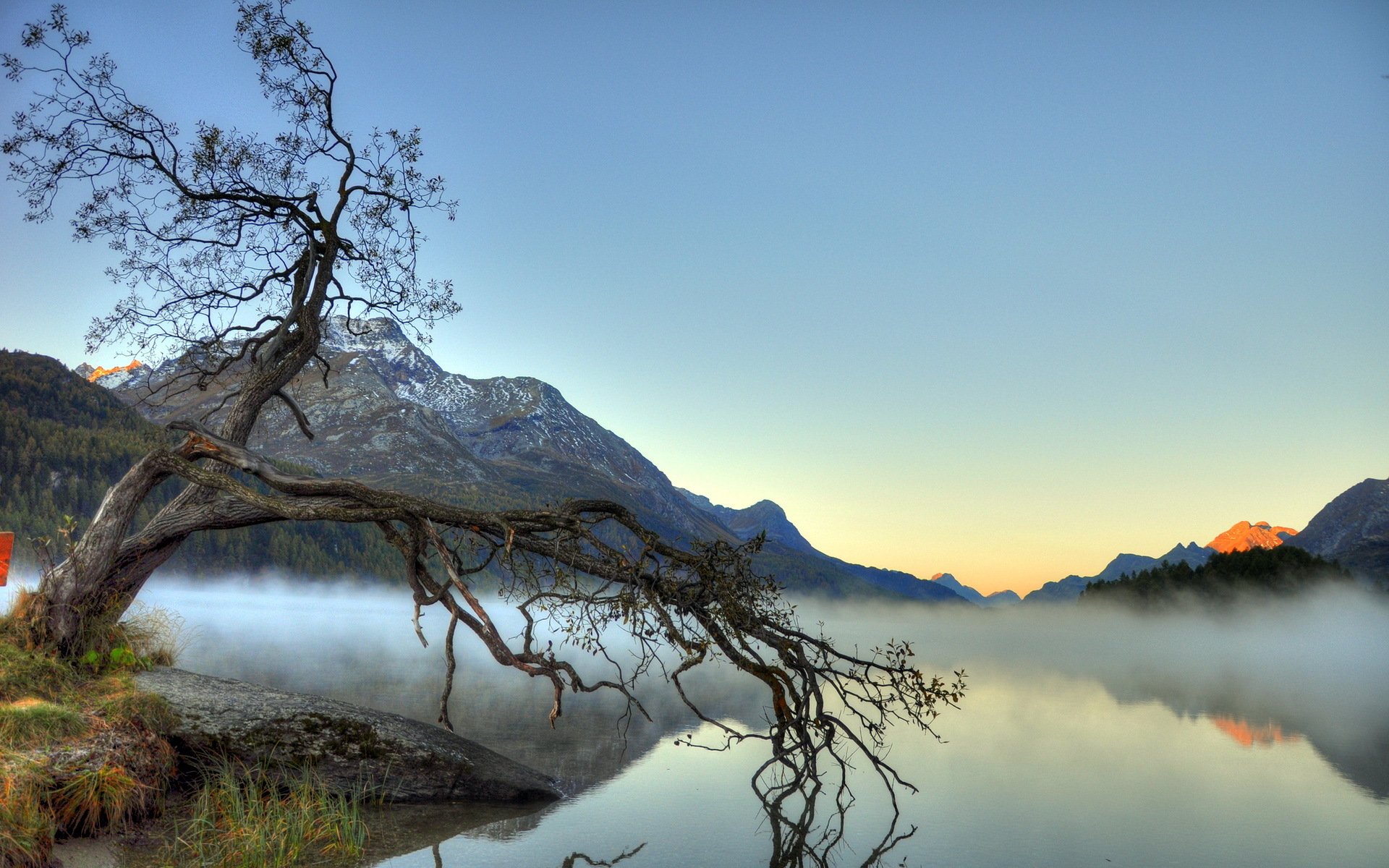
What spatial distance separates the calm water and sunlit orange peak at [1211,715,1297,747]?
0.45 feet

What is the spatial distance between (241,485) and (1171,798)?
16.0 m

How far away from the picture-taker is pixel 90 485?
125m

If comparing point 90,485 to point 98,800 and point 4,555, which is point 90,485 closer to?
point 4,555

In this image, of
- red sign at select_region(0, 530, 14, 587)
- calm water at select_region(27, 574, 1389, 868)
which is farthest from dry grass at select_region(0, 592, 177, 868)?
calm water at select_region(27, 574, 1389, 868)

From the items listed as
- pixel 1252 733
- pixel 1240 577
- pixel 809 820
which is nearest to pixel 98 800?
pixel 809 820

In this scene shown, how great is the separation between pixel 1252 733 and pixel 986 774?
39.9 ft

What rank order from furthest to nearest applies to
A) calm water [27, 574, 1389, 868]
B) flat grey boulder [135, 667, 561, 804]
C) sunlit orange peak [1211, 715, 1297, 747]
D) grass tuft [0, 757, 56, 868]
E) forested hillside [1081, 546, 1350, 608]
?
forested hillside [1081, 546, 1350, 608], sunlit orange peak [1211, 715, 1297, 747], flat grey boulder [135, 667, 561, 804], calm water [27, 574, 1389, 868], grass tuft [0, 757, 56, 868]

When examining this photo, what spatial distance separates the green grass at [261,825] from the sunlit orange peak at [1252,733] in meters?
21.6

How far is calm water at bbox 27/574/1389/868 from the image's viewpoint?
37.5ft

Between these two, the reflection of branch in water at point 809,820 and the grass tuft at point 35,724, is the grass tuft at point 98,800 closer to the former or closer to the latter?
the grass tuft at point 35,724

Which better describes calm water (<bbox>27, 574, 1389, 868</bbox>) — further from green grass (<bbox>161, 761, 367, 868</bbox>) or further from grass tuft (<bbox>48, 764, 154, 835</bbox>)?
grass tuft (<bbox>48, 764, 154, 835</bbox>)

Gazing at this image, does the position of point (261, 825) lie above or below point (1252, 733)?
above

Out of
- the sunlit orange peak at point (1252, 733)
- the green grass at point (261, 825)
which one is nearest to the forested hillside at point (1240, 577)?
the sunlit orange peak at point (1252, 733)

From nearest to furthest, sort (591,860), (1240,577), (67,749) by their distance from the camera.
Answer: (67,749)
(591,860)
(1240,577)
